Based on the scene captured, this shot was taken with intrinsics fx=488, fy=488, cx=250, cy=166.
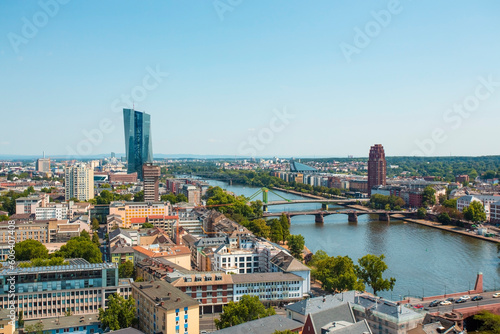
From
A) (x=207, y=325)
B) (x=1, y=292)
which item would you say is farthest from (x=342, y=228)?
(x=1, y=292)

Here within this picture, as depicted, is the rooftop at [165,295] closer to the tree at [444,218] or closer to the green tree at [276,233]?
the green tree at [276,233]

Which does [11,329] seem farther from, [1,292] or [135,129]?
[135,129]

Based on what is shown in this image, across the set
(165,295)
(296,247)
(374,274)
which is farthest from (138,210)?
(165,295)

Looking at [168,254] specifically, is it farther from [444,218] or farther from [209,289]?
[444,218]

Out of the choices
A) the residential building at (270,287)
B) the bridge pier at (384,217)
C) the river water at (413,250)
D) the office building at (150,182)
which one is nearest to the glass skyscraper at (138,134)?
the office building at (150,182)

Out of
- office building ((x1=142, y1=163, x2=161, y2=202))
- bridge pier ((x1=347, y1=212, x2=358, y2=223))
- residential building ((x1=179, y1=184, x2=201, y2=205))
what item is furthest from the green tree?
residential building ((x1=179, y1=184, x2=201, y2=205))

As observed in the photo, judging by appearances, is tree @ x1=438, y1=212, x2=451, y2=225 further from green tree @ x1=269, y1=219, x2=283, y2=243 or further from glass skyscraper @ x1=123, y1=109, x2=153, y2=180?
glass skyscraper @ x1=123, y1=109, x2=153, y2=180
